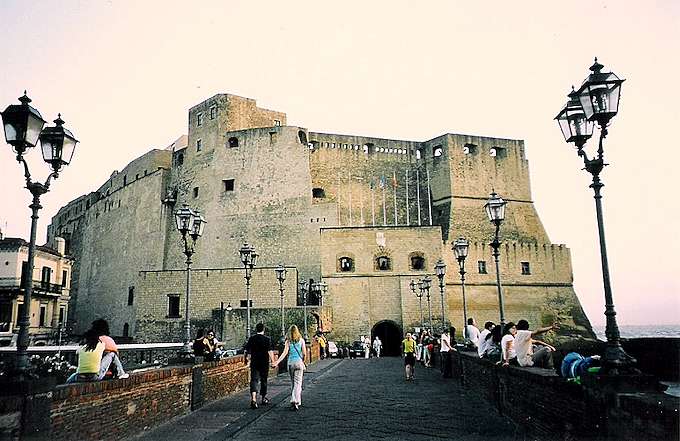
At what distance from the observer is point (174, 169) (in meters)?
41.4

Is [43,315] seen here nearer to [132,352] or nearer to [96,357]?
[132,352]

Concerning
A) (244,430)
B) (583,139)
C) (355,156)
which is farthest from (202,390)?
(355,156)

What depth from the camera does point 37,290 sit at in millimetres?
34812

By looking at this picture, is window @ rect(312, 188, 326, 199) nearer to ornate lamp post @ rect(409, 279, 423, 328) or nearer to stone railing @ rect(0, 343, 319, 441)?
ornate lamp post @ rect(409, 279, 423, 328)

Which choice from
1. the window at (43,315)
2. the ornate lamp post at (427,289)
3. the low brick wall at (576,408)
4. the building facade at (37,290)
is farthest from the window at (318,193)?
the low brick wall at (576,408)

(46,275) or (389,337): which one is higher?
(46,275)

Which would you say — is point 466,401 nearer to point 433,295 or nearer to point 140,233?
point 433,295

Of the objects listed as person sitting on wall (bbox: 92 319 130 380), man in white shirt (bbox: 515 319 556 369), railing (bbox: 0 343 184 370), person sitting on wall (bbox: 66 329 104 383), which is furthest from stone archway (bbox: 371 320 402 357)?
person sitting on wall (bbox: 66 329 104 383)

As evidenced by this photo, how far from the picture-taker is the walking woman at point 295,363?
871cm

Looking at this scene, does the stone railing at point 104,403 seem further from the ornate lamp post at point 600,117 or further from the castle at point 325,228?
the castle at point 325,228

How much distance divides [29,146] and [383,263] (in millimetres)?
27953

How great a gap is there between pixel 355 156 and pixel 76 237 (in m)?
30.0

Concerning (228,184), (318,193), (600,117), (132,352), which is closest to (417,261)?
(318,193)

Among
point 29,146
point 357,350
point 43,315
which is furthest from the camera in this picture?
point 43,315
